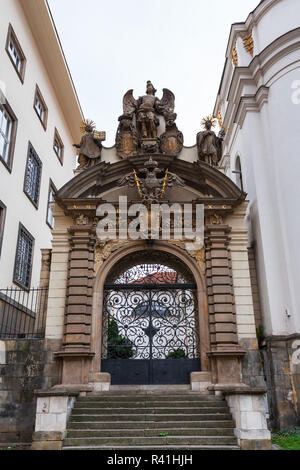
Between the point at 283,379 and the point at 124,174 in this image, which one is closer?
the point at 283,379

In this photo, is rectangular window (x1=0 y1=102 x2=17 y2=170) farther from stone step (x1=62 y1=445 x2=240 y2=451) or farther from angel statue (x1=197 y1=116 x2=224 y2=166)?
stone step (x1=62 y1=445 x2=240 y2=451)

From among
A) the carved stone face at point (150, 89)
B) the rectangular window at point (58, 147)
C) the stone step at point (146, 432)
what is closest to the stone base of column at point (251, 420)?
the stone step at point (146, 432)

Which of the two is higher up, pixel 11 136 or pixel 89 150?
pixel 11 136

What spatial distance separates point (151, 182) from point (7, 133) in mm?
6984

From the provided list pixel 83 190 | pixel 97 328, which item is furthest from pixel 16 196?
pixel 97 328

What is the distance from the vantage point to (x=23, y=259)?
703 inches

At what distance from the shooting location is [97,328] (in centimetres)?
1271

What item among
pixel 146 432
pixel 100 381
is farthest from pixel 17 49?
pixel 146 432

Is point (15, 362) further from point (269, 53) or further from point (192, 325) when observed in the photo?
point (269, 53)

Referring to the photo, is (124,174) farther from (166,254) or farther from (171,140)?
(166,254)

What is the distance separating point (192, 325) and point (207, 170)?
5.02 metres

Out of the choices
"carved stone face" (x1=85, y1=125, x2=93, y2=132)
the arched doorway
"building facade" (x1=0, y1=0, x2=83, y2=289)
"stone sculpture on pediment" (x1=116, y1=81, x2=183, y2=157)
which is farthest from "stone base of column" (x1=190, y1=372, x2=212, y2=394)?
"carved stone face" (x1=85, y1=125, x2=93, y2=132)

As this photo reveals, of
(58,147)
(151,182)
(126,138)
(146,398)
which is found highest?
(58,147)

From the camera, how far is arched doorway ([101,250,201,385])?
12758 mm
